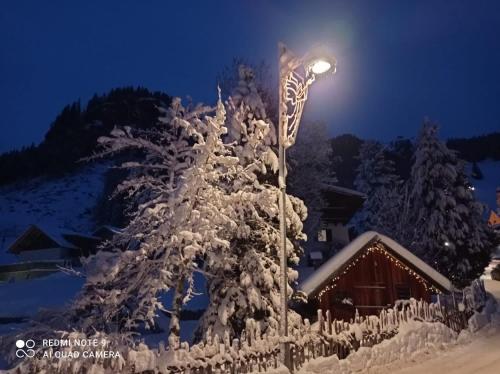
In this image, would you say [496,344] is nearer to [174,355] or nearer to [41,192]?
[174,355]

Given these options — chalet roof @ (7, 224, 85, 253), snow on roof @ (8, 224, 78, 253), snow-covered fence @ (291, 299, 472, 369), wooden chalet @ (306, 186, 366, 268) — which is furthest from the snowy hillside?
snow-covered fence @ (291, 299, 472, 369)

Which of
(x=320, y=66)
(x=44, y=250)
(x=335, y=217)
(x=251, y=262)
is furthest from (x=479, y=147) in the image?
(x=320, y=66)

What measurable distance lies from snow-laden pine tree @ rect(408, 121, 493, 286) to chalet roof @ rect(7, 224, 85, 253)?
122 feet

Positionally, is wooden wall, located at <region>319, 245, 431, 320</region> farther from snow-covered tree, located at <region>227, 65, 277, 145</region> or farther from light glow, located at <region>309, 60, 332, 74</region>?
light glow, located at <region>309, 60, 332, 74</region>

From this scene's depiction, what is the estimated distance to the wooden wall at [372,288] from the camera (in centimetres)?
1914

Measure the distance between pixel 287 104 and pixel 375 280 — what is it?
1243 centimetres

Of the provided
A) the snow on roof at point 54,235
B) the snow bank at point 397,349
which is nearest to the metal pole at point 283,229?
the snow bank at point 397,349

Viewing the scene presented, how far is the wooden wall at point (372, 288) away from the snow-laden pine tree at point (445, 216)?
10868 millimetres

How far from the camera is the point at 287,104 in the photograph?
9.77 m

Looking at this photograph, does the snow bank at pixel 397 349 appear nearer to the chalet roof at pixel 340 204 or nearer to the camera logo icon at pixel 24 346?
the camera logo icon at pixel 24 346

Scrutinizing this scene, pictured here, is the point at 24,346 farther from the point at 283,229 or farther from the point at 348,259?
the point at 348,259

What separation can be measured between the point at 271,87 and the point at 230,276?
9326 millimetres

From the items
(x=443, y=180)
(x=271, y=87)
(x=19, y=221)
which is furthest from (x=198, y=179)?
(x=19, y=221)

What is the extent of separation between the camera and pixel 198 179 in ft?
37.5
